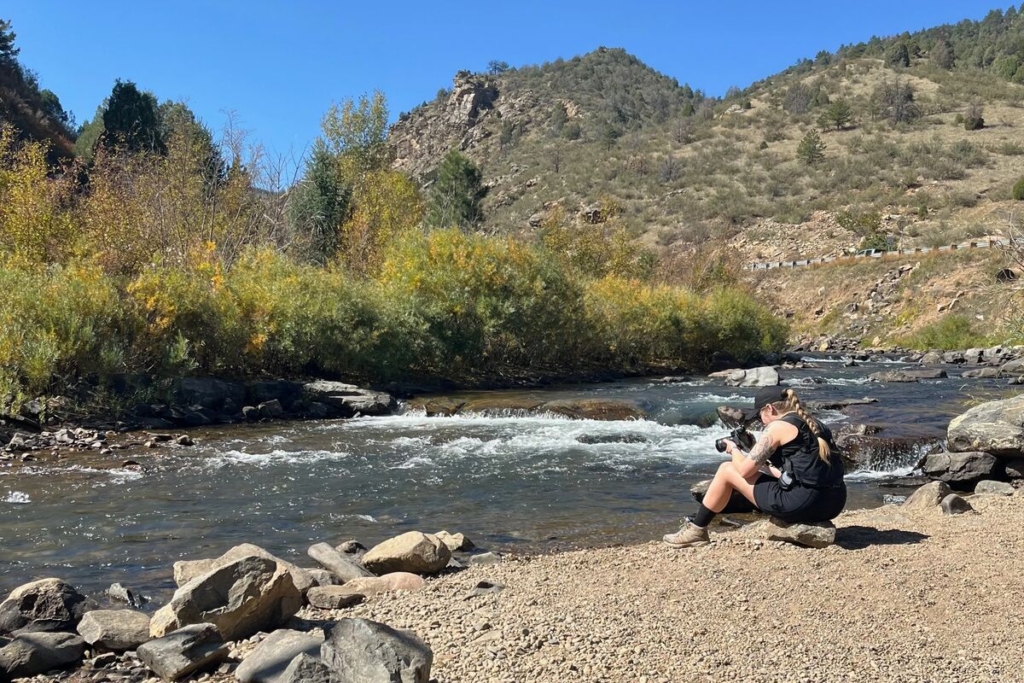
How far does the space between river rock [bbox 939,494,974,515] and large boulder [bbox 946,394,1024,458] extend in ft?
10.7

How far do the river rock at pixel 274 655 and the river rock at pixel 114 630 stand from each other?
110cm

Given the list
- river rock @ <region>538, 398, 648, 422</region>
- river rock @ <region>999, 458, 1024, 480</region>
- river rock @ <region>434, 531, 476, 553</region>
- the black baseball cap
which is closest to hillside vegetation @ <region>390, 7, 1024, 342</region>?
river rock @ <region>538, 398, 648, 422</region>

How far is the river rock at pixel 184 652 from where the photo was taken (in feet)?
16.3

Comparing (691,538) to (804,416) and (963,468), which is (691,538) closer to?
(804,416)

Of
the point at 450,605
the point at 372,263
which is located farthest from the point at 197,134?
the point at 450,605

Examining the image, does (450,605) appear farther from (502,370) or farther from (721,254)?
(721,254)

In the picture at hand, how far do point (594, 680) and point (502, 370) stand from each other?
2436 cm

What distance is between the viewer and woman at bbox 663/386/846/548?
24.7 ft

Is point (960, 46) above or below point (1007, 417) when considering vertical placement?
above

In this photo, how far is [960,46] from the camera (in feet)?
341

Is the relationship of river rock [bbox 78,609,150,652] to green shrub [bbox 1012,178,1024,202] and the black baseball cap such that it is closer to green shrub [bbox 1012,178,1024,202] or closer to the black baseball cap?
the black baseball cap

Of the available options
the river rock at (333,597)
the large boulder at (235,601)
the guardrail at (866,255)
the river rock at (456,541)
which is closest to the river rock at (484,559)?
the river rock at (456,541)

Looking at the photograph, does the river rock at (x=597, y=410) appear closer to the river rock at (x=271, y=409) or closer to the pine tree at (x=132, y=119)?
the river rock at (x=271, y=409)

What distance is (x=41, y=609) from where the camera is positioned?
6.20 m
